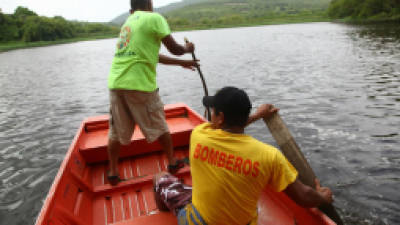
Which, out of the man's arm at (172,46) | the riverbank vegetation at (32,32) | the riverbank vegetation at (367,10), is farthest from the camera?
the riverbank vegetation at (32,32)

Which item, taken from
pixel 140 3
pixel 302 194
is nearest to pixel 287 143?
pixel 302 194

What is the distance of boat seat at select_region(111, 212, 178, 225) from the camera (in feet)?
8.69

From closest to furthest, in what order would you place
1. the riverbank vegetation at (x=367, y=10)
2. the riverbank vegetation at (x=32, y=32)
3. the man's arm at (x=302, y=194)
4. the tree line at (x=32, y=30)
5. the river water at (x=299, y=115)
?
1. the man's arm at (x=302, y=194)
2. the river water at (x=299, y=115)
3. the riverbank vegetation at (x=367, y=10)
4. the riverbank vegetation at (x=32, y=32)
5. the tree line at (x=32, y=30)

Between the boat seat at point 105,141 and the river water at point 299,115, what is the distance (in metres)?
1.72

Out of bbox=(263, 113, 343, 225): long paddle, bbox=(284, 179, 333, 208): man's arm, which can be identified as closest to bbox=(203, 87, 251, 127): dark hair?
bbox=(284, 179, 333, 208): man's arm

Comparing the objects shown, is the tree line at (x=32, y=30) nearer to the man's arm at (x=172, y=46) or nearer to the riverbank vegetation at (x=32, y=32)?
the riverbank vegetation at (x=32, y=32)

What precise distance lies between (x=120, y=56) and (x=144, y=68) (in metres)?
0.32

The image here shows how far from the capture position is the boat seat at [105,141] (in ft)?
14.0

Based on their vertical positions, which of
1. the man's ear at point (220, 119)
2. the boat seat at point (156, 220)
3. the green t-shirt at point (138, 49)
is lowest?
the boat seat at point (156, 220)

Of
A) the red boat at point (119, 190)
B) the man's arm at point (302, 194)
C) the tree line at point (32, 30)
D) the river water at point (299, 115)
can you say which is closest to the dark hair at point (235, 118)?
the man's arm at point (302, 194)

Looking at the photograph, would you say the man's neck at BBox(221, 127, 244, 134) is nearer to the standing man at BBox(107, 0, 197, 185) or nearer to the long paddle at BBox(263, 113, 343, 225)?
the long paddle at BBox(263, 113, 343, 225)

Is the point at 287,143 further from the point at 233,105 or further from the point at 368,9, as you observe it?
the point at 368,9

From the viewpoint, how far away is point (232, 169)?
1.78 m

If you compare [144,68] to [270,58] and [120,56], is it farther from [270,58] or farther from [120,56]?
[270,58]
